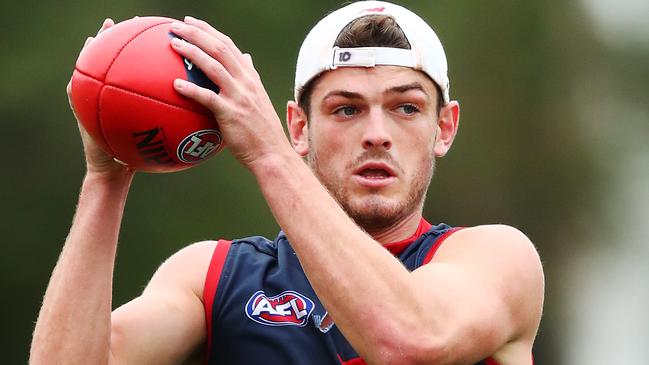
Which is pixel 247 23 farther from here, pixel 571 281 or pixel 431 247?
pixel 431 247

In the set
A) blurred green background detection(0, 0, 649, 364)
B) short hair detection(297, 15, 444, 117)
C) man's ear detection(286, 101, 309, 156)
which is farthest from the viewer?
blurred green background detection(0, 0, 649, 364)

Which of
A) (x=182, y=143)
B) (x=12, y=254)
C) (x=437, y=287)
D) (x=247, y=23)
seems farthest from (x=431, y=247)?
(x=247, y=23)

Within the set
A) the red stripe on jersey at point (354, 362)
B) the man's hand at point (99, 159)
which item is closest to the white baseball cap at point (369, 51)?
the man's hand at point (99, 159)

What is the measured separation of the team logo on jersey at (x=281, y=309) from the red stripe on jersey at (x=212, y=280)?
6.3 inches

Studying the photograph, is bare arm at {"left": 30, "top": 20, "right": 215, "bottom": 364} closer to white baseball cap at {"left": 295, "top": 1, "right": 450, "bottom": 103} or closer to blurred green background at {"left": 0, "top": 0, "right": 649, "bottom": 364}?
white baseball cap at {"left": 295, "top": 1, "right": 450, "bottom": 103}

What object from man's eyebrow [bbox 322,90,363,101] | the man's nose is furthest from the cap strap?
the man's nose

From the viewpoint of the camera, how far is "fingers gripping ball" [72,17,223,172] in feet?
16.9

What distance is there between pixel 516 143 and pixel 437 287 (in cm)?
1691

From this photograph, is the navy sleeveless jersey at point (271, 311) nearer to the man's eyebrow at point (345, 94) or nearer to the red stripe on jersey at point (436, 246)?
the red stripe on jersey at point (436, 246)

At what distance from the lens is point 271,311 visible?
600 cm

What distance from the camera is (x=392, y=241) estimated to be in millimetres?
6391

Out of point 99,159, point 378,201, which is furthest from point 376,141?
point 99,159

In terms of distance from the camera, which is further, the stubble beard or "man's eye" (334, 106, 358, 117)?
"man's eye" (334, 106, 358, 117)

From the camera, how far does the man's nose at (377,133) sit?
20.2 feet
